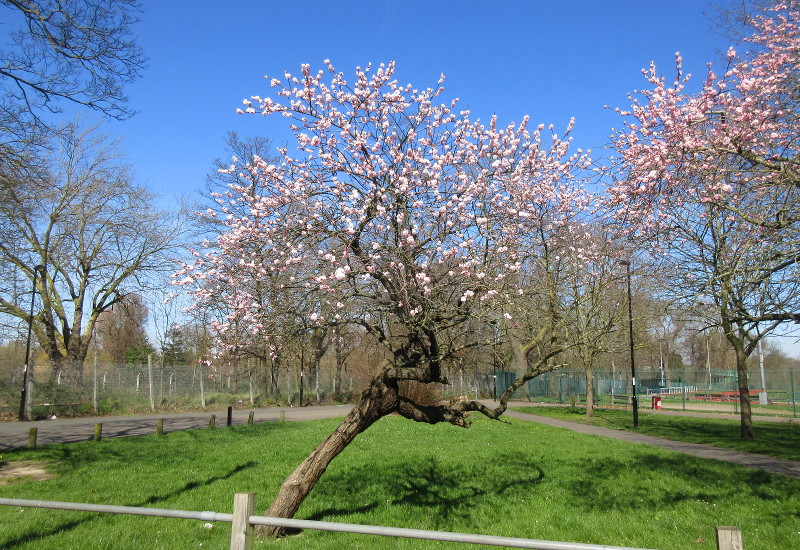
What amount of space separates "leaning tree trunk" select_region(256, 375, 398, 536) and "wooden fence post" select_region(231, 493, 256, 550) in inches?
140

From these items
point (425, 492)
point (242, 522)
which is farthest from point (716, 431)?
point (242, 522)

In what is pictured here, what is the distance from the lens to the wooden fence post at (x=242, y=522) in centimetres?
390

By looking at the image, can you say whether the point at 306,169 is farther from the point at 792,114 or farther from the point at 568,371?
the point at 568,371

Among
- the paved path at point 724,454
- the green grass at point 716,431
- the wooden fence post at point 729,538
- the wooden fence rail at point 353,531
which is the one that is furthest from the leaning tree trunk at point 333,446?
the green grass at point 716,431

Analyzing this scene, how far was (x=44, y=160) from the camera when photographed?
444 inches

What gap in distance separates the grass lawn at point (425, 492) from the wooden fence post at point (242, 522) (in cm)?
306

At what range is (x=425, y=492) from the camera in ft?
32.2

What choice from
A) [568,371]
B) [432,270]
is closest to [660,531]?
[432,270]

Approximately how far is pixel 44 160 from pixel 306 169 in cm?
657

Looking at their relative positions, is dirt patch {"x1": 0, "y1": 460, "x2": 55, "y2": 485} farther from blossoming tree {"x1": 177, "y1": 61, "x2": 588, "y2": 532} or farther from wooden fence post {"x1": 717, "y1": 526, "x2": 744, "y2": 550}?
wooden fence post {"x1": 717, "y1": 526, "x2": 744, "y2": 550}

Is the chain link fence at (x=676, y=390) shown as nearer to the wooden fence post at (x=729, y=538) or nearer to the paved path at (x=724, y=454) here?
the paved path at (x=724, y=454)

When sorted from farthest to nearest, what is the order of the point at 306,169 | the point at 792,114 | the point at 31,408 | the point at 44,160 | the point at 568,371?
1. the point at 568,371
2. the point at 31,408
3. the point at 44,160
4. the point at 306,169
5. the point at 792,114

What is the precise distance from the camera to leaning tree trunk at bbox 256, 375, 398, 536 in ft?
24.3

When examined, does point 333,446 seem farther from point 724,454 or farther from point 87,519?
point 724,454
